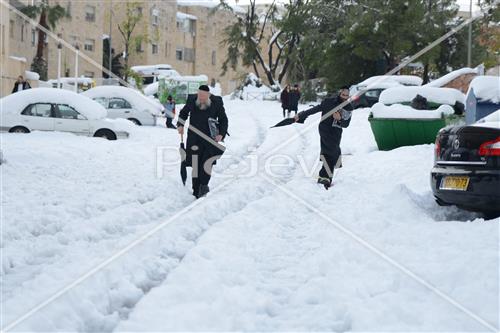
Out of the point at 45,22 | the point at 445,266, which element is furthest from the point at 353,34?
the point at 445,266

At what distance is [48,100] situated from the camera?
62.9 feet

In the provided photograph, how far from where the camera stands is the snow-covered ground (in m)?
4.55

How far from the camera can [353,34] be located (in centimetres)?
3753

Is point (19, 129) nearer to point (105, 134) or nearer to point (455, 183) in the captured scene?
point (105, 134)

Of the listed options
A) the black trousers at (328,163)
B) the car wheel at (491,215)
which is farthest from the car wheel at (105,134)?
the car wheel at (491,215)

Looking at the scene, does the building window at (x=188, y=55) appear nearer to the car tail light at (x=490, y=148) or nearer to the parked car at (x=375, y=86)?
the parked car at (x=375, y=86)

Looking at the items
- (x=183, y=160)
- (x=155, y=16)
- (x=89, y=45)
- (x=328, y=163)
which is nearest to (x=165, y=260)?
(x=183, y=160)

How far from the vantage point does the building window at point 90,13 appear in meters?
60.4

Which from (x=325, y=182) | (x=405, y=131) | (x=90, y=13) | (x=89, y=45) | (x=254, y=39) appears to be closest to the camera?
(x=325, y=182)

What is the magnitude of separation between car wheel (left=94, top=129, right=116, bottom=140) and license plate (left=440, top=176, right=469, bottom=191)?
13361mm

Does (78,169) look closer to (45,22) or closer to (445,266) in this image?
(445,266)

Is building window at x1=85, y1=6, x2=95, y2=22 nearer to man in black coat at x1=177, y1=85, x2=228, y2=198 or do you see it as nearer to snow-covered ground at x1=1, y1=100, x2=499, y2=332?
snow-covered ground at x1=1, y1=100, x2=499, y2=332

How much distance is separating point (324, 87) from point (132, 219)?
39.4 metres

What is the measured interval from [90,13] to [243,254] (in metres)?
57.9
